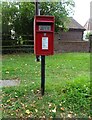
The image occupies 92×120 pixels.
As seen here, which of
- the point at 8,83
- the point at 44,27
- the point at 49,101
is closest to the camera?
the point at 49,101

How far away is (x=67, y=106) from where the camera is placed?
3.77 meters

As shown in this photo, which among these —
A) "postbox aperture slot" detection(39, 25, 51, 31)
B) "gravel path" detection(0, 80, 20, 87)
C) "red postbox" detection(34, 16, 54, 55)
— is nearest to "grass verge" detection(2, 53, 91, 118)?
"gravel path" detection(0, 80, 20, 87)

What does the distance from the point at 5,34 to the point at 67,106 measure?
10.4 meters

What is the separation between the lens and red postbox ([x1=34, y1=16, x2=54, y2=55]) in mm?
4098

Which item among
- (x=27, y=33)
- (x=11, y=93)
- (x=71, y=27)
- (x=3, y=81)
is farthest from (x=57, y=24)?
(x=11, y=93)

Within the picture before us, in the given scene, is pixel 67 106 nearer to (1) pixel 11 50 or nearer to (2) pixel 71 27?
(1) pixel 11 50

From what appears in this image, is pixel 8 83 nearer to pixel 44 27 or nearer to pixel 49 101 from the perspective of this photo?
pixel 49 101

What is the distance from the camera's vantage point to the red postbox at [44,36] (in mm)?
4098

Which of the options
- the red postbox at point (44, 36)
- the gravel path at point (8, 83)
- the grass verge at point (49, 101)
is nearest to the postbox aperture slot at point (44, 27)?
the red postbox at point (44, 36)

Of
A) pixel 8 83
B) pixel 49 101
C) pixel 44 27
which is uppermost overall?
pixel 44 27

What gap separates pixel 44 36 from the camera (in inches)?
165

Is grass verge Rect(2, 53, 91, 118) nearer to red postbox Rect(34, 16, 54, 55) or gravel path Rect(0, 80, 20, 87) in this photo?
gravel path Rect(0, 80, 20, 87)

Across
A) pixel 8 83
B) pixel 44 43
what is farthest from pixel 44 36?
pixel 8 83

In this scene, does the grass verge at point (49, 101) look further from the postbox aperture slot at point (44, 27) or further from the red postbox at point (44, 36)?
the postbox aperture slot at point (44, 27)
